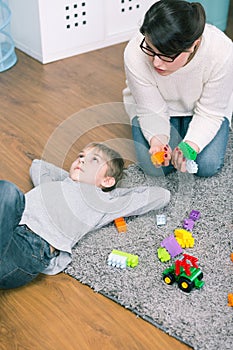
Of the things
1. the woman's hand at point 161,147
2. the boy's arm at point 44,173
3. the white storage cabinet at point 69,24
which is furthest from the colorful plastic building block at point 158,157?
the white storage cabinet at point 69,24

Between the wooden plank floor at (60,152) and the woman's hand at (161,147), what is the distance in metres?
0.12

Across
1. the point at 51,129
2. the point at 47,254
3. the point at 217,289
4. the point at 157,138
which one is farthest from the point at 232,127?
the point at 47,254

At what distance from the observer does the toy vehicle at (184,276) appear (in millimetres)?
1429

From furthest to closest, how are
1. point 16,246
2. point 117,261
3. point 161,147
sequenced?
1. point 161,147
2. point 117,261
3. point 16,246

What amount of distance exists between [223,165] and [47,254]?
0.70 metres

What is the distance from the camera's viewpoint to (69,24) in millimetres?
2455

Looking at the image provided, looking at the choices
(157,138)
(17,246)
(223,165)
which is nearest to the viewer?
(17,246)

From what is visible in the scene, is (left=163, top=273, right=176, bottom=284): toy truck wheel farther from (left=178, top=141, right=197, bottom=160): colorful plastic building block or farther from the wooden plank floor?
(left=178, top=141, right=197, bottom=160): colorful plastic building block

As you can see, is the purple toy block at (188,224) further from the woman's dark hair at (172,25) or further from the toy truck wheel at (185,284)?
the woman's dark hair at (172,25)

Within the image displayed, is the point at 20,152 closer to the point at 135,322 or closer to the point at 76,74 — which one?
the point at 76,74

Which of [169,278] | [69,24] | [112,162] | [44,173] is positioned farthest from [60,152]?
[69,24]

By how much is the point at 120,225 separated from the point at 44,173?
0.88 feet

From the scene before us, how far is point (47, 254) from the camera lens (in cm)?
144

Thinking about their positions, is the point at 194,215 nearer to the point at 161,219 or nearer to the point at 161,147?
the point at 161,219
